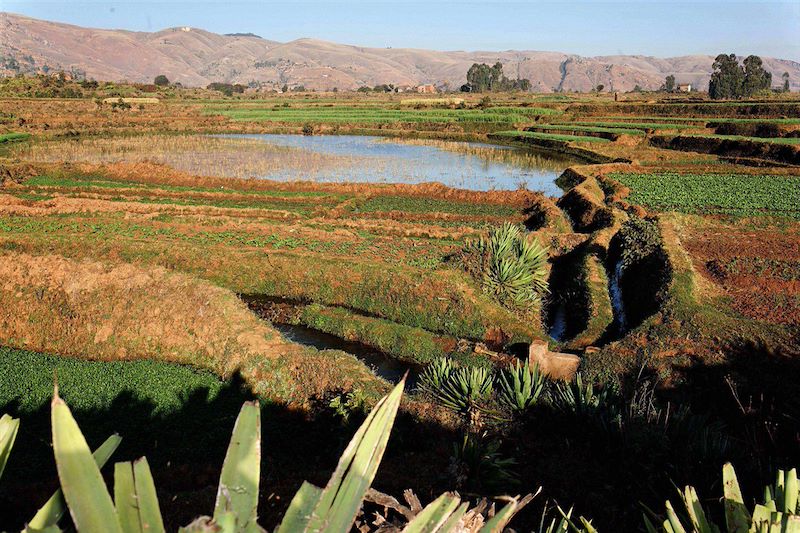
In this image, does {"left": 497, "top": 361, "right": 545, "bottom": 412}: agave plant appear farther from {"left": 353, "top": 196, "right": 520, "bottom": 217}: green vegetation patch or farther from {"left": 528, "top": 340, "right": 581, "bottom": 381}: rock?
{"left": 353, "top": 196, "right": 520, "bottom": 217}: green vegetation patch

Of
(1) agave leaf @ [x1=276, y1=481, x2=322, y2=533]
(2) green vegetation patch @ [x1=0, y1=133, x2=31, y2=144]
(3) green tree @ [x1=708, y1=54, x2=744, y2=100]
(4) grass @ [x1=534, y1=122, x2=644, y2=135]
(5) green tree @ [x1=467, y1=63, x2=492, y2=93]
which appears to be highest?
(5) green tree @ [x1=467, y1=63, x2=492, y2=93]

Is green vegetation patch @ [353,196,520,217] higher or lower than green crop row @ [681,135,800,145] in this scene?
lower

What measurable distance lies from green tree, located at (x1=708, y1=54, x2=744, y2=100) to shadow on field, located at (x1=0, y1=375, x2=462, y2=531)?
89.4 meters

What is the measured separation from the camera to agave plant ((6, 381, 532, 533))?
189 cm

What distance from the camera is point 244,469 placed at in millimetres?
2150

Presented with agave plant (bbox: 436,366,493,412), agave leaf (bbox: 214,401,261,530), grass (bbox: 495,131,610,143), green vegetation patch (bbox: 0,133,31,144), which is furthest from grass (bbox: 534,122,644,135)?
agave leaf (bbox: 214,401,261,530)

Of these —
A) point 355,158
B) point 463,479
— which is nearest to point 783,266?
point 463,479

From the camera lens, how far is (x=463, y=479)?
22.9 ft

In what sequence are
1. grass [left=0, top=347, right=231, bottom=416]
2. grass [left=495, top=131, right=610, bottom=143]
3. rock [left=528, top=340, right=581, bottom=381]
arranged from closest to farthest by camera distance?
1. grass [left=0, top=347, right=231, bottom=416]
2. rock [left=528, top=340, right=581, bottom=381]
3. grass [left=495, top=131, right=610, bottom=143]

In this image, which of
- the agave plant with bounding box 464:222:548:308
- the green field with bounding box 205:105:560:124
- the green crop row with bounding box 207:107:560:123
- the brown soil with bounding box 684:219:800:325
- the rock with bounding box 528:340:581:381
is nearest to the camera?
the rock with bounding box 528:340:581:381

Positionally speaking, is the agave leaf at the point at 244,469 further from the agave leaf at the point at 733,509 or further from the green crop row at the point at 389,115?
the green crop row at the point at 389,115

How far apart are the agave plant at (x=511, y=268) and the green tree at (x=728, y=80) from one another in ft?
265

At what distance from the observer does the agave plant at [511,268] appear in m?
15.3

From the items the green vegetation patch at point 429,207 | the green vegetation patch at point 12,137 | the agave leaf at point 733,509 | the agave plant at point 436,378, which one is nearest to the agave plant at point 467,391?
the agave plant at point 436,378
